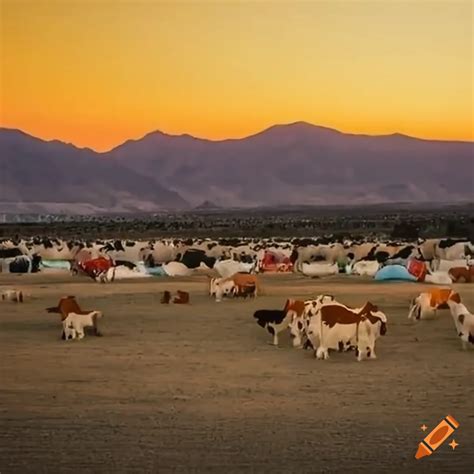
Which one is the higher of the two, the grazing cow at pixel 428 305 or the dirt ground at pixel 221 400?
the grazing cow at pixel 428 305

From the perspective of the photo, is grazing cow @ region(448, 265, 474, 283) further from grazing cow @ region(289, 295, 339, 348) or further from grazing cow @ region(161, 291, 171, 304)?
grazing cow @ region(289, 295, 339, 348)

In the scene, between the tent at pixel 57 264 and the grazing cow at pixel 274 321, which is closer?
the grazing cow at pixel 274 321

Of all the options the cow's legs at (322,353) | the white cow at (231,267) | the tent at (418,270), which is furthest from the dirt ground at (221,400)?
the white cow at (231,267)

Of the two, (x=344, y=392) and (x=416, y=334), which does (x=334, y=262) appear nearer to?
(x=416, y=334)

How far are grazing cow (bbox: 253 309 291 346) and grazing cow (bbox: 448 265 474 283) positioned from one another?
585 centimetres

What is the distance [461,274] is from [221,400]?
28.5ft

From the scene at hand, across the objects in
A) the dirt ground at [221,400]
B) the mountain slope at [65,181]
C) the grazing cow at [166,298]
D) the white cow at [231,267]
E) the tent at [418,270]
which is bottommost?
the dirt ground at [221,400]

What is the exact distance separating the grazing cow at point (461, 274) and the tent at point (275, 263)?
12.6ft

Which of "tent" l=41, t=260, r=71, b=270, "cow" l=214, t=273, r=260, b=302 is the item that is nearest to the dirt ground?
"cow" l=214, t=273, r=260, b=302

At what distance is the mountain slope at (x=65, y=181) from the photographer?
11.1 m

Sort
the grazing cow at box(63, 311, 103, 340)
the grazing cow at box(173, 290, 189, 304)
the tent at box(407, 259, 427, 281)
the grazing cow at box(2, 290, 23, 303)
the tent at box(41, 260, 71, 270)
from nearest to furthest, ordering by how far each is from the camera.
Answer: the grazing cow at box(63, 311, 103, 340), the grazing cow at box(173, 290, 189, 304), the grazing cow at box(2, 290, 23, 303), the tent at box(407, 259, 427, 281), the tent at box(41, 260, 71, 270)

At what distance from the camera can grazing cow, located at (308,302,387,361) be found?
25.6 ft

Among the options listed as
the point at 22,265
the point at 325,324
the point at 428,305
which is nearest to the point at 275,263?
the point at 22,265

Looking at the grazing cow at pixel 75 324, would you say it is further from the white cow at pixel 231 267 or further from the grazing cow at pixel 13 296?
the white cow at pixel 231 267
